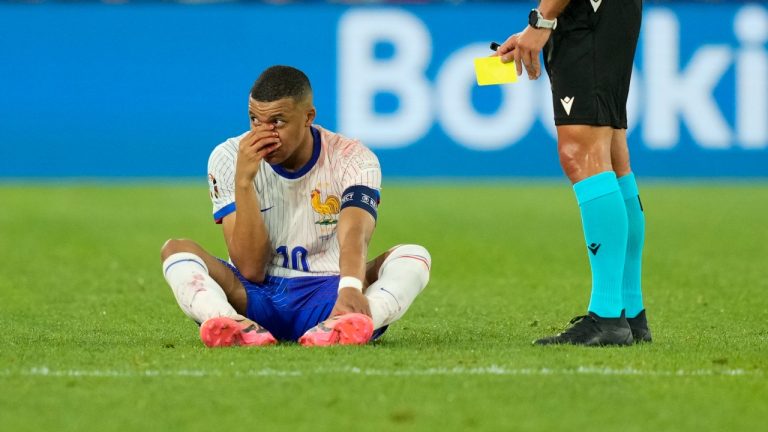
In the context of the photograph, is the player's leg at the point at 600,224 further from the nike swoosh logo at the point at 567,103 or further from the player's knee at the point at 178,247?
the player's knee at the point at 178,247

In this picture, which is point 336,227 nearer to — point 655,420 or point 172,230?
point 655,420

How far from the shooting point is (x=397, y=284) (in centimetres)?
489

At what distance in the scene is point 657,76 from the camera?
14.7 meters

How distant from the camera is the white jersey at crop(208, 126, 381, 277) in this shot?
199 inches

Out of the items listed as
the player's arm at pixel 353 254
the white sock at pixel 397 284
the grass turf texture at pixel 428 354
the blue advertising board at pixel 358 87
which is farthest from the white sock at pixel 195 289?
the blue advertising board at pixel 358 87

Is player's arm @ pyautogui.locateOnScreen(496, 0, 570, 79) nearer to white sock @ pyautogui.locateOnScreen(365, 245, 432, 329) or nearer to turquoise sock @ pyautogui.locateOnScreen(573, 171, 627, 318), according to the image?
turquoise sock @ pyautogui.locateOnScreen(573, 171, 627, 318)

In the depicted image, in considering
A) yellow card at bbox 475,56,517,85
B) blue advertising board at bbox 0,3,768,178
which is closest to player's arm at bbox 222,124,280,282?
yellow card at bbox 475,56,517,85

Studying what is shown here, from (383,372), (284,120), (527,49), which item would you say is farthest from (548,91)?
(383,372)

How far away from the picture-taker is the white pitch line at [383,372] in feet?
13.3

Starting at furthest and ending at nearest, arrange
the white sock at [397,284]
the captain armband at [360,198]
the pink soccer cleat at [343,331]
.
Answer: the captain armband at [360,198], the white sock at [397,284], the pink soccer cleat at [343,331]

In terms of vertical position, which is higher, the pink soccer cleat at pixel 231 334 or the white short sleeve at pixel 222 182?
the white short sleeve at pixel 222 182

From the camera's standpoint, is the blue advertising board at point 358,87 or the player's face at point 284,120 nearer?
the player's face at point 284,120

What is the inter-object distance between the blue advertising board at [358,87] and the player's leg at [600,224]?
9956mm

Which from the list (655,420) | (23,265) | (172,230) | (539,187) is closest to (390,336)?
(655,420)
